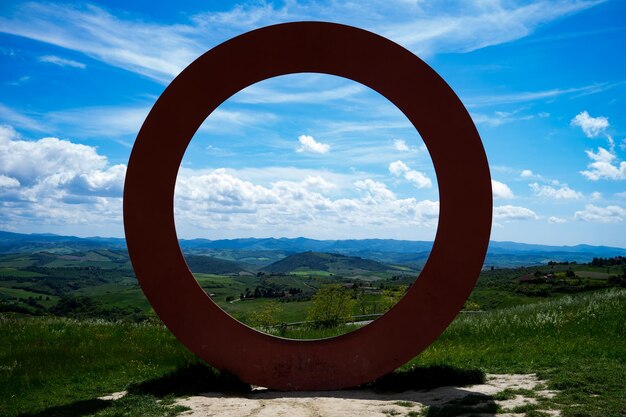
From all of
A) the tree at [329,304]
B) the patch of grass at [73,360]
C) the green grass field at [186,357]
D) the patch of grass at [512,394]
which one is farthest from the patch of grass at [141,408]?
the tree at [329,304]

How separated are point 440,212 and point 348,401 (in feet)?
11.9

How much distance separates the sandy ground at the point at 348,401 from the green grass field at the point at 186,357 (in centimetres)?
43

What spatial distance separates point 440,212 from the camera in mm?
9445

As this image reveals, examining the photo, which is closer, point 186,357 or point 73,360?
point 73,360

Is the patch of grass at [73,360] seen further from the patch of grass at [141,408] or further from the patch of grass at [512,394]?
the patch of grass at [512,394]

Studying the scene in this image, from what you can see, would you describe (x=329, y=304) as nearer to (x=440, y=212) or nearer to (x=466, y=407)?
(x=440, y=212)

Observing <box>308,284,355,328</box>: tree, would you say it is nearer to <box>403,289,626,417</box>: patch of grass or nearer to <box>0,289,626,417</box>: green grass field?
<box>403,289,626,417</box>: patch of grass

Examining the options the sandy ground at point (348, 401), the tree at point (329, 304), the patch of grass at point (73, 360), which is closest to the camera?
the sandy ground at point (348, 401)

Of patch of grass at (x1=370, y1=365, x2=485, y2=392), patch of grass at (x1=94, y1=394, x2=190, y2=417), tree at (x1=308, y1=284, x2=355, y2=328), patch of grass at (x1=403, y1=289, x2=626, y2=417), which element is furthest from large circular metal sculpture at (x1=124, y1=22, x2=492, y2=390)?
tree at (x1=308, y1=284, x2=355, y2=328)

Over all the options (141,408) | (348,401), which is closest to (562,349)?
(348,401)

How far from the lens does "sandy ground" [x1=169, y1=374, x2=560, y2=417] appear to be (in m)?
7.59

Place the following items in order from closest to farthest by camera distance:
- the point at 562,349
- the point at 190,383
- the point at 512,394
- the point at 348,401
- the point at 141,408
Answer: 1. the point at 141,408
2. the point at 512,394
3. the point at 348,401
4. the point at 190,383
5. the point at 562,349

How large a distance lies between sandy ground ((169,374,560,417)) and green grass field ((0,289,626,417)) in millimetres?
432

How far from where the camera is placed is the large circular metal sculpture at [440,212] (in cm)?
942
